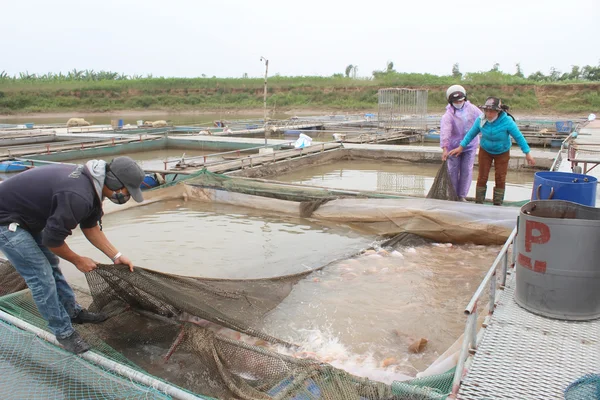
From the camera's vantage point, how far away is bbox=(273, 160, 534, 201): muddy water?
9.43m

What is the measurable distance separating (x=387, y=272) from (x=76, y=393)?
3.04 meters

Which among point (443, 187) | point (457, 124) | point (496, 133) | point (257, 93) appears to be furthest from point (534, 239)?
point (257, 93)

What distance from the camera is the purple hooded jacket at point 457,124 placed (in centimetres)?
625

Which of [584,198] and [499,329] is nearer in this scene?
[499,329]

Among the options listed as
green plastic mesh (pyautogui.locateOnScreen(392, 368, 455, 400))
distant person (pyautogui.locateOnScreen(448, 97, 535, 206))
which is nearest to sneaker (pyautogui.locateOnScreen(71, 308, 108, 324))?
green plastic mesh (pyautogui.locateOnScreen(392, 368, 455, 400))

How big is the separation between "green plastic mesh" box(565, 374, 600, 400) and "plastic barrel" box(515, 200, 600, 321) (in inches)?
26.3

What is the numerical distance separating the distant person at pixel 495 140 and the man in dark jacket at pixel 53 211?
4272 mm

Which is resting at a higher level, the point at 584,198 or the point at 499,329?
the point at 584,198

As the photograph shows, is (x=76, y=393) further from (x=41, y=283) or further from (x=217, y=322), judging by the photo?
(x=217, y=322)

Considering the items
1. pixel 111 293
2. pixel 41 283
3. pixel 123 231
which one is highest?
pixel 41 283

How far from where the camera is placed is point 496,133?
5.59 metres

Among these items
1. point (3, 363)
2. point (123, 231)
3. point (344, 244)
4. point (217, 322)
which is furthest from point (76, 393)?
point (123, 231)

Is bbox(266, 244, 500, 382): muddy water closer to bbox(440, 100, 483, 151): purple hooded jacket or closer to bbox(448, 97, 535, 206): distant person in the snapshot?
bbox(448, 97, 535, 206): distant person

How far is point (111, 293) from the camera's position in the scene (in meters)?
3.35
